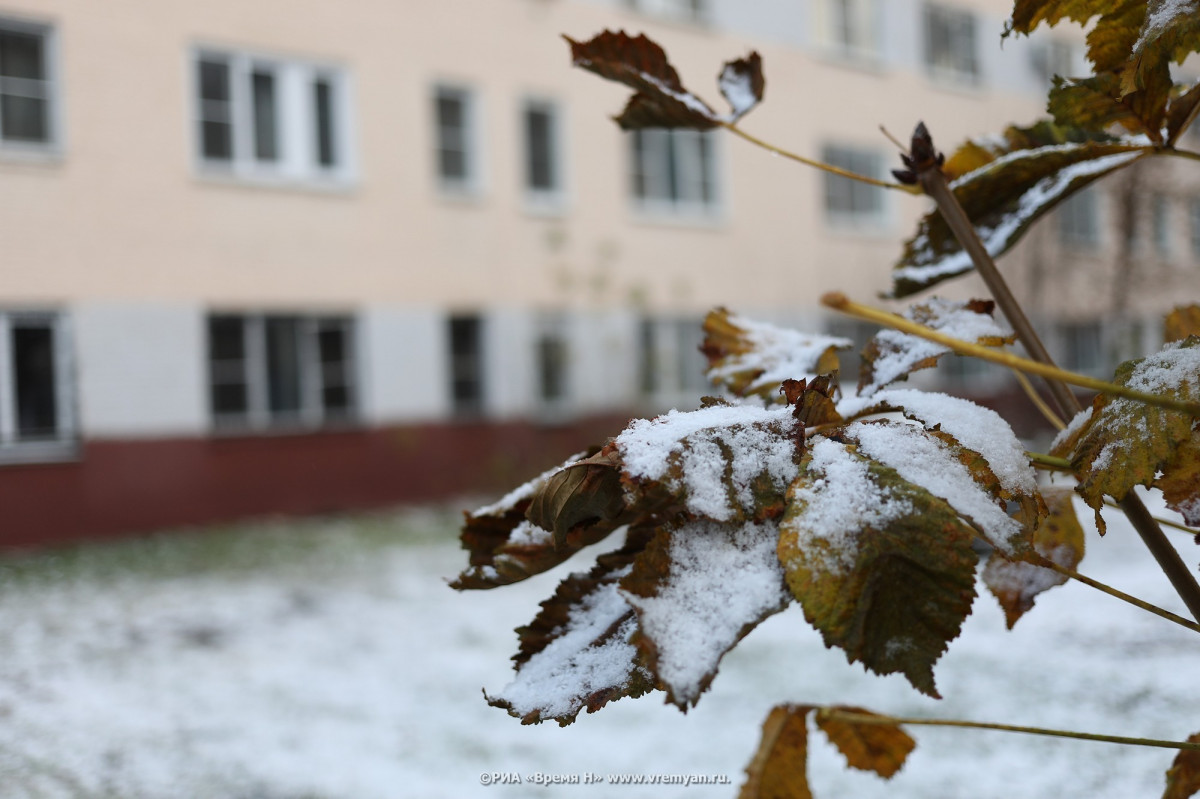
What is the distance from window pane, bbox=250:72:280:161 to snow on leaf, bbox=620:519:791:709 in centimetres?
1206

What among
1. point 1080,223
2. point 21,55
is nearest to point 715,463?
point 21,55

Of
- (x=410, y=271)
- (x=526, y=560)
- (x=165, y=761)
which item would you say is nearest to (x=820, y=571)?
(x=526, y=560)

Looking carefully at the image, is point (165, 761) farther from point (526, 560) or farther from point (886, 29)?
point (886, 29)

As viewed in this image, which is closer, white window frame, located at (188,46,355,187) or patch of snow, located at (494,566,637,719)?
patch of snow, located at (494,566,637,719)

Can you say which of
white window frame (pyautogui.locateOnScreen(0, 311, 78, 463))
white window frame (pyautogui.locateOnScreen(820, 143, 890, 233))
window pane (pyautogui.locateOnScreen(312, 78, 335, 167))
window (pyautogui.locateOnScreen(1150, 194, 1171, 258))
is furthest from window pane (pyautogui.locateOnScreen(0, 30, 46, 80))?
window (pyautogui.locateOnScreen(1150, 194, 1171, 258))

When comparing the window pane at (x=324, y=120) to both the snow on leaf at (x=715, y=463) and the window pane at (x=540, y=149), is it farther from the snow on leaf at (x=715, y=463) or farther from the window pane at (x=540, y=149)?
the snow on leaf at (x=715, y=463)

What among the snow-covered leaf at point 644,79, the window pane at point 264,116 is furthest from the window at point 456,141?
the snow-covered leaf at point 644,79

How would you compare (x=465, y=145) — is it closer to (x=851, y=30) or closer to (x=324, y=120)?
(x=324, y=120)

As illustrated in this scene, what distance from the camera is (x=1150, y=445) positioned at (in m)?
0.73

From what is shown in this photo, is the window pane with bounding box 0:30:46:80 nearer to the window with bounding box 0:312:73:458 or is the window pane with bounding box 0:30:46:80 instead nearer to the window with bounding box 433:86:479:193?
the window with bounding box 0:312:73:458

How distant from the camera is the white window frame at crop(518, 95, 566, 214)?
1347cm

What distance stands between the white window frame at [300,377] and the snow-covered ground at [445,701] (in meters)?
3.83

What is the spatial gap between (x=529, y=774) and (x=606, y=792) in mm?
355

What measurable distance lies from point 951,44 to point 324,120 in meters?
11.4
